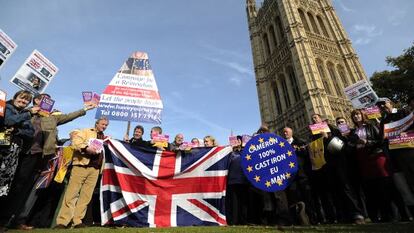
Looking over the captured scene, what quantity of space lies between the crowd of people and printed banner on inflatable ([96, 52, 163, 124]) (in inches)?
41.4

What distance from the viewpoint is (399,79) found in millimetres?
22547

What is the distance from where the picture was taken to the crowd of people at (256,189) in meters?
3.75

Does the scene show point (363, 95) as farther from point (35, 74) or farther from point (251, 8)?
point (251, 8)

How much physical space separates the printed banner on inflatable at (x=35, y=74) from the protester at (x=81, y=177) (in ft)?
5.61

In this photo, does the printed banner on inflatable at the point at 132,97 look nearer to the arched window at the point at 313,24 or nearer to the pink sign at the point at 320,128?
the pink sign at the point at 320,128

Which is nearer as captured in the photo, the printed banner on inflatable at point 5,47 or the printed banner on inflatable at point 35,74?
the printed banner on inflatable at point 5,47

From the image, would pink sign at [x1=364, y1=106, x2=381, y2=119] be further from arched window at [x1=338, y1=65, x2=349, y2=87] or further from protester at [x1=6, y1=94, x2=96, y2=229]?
arched window at [x1=338, y1=65, x2=349, y2=87]

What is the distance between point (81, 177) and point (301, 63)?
1420 inches

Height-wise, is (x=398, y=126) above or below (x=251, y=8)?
below

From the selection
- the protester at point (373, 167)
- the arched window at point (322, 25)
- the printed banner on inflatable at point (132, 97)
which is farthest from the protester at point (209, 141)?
the arched window at point (322, 25)

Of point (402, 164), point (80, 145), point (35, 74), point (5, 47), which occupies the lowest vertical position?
point (402, 164)

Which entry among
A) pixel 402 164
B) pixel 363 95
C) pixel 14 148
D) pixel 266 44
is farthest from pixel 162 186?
pixel 266 44

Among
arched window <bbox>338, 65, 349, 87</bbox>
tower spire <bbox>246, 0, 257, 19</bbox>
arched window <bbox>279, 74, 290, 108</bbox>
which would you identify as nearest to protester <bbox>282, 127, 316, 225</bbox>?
arched window <bbox>279, 74, 290, 108</bbox>

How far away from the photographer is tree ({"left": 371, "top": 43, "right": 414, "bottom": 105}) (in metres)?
21.9
